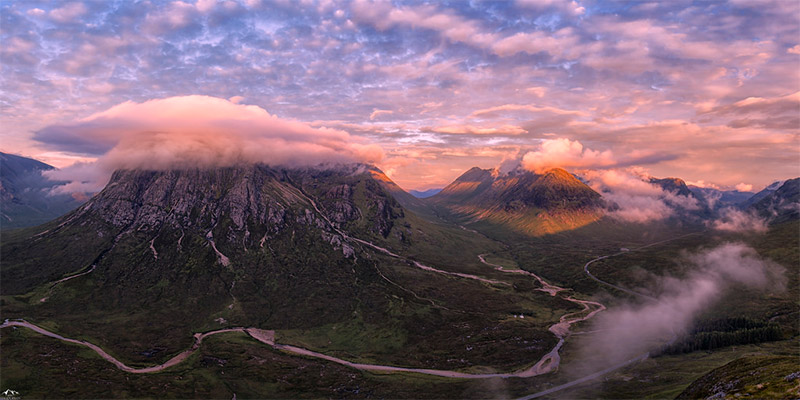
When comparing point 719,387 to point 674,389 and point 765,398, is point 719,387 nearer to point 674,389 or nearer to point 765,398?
point 765,398

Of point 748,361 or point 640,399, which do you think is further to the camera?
point 640,399

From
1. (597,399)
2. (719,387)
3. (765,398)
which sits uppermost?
(765,398)

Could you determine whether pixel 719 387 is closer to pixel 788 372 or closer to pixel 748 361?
pixel 788 372

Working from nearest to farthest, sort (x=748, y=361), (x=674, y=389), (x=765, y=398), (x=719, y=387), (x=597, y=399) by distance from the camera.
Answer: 1. (x=765, y=398)
2. (x=719, y=387)
3. (x=748, y=361)
4. (x=674, y=389)
5. (x=597, y=399)

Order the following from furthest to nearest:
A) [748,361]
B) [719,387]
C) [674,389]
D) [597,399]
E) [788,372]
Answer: [597,399]
[674,389]
[748,361]
[719,387]
[788,372]

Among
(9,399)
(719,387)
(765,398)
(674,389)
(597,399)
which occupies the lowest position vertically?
(9,399)

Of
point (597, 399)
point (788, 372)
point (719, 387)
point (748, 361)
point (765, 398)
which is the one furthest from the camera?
point (597, 399)


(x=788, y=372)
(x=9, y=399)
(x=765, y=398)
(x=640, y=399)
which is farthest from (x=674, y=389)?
(x=9, y=399)

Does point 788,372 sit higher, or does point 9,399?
point 788,372

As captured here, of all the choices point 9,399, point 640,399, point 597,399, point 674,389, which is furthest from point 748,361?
point 9,399

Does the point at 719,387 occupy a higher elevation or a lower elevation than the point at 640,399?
higher
